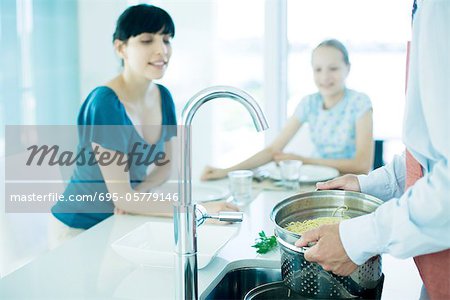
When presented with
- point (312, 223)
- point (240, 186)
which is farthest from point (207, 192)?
point (312, 223)

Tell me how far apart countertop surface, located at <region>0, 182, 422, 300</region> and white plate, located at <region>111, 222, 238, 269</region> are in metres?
0.03

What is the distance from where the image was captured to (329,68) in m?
2.78

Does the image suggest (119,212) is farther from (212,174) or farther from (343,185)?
(343,185)

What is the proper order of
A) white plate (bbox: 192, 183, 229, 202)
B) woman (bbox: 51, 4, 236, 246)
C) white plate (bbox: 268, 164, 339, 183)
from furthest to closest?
white plate (bbox: 268, 164, 339, 183) < white plate (bbox: 192, 183, 229, 202) < woman (bbox: 51, 4, 236, 246)

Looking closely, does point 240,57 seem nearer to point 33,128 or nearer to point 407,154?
point 33,128

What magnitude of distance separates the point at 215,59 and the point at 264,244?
262 cm

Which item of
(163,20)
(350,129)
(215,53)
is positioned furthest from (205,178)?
(215,53)

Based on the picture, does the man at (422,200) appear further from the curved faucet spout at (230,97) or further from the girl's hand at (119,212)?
the girl's hand at (119,212)

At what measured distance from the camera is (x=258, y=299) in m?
1.25

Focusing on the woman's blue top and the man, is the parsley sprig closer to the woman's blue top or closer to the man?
the man

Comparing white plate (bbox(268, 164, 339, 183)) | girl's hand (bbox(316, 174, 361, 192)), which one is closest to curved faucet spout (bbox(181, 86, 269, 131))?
girl's hand (bbox(316, 174, 361, 192))

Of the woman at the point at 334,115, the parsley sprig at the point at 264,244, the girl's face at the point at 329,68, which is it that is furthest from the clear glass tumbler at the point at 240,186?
the girl's face at the point at 329,68

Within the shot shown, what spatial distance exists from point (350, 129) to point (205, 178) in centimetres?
95

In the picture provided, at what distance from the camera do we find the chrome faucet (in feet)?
3.31
